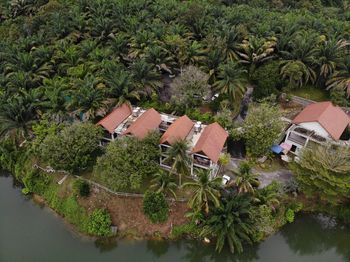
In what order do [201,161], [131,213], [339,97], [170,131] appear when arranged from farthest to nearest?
[339,97] → [170,131] → [201,161] → [131,213]

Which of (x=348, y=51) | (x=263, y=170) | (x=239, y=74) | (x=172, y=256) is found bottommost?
(x=172, y=256)

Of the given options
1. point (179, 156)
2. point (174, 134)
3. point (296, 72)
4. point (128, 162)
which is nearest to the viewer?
point (179, 156)

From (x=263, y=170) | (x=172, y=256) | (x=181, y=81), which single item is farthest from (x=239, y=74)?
(x=172, y=256)

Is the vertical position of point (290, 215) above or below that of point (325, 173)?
below

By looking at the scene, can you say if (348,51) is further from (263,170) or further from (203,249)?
(203,249)

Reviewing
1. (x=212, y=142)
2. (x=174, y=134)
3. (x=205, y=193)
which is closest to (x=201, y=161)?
(x=212, y=142)

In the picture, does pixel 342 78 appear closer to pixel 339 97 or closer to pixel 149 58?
pixel 339 97
